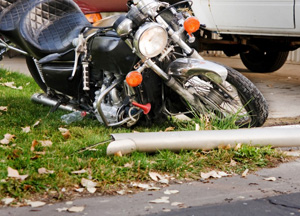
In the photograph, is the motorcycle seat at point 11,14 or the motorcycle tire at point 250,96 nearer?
the motorcycle tire at point 250,96

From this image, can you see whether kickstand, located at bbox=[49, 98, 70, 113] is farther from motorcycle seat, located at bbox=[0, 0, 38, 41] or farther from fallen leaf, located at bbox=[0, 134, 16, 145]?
fallen leaf, located at bbox=[0, 134, 16, 145]

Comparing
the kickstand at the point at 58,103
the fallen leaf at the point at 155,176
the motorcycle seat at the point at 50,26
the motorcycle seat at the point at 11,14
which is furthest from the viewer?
the kickstand at the point at 58,103

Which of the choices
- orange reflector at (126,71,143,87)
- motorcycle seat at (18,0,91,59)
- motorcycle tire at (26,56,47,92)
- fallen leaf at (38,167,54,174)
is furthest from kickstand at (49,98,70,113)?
fallen leaf at (38,167,54,174)

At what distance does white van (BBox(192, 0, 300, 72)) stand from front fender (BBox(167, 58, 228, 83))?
300cm

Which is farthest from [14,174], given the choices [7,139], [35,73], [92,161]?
[35,73]

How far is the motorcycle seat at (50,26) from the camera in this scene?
6.00 metres

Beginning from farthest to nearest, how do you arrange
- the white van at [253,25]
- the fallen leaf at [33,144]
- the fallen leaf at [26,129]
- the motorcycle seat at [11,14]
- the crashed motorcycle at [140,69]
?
1. the white van at [253,25]
2. the motorcycle seat at [11,14]
3. the fallen leaf at [26,129]
4. the crashed motorcycle at [140,69]
5. the fallen leaf at [33,144]

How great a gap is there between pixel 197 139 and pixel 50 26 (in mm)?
2437

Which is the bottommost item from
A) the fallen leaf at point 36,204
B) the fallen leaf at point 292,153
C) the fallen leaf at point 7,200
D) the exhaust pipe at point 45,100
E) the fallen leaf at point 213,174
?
the exhaust pipe at point 45,100

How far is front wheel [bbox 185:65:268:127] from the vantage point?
4.88 meters

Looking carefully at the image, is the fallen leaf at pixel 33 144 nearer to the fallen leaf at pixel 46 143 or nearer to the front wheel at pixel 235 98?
the fallen leaf at pixel 46 143

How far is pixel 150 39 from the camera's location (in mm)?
4750

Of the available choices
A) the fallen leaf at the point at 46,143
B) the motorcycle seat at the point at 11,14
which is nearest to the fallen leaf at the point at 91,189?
the fallen leaf at the point at 46,143

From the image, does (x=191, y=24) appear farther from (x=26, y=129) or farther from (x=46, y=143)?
(x=26, y=129)
